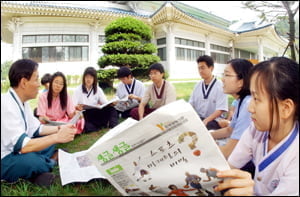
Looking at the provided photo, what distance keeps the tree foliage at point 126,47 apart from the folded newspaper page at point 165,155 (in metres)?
6.80

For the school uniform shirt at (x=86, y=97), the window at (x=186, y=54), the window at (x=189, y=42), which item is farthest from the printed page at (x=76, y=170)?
the window at (x=189, y=42)

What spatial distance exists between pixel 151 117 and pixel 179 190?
0.33 m

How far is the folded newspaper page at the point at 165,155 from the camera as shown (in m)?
0.78

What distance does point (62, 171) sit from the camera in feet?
5.08

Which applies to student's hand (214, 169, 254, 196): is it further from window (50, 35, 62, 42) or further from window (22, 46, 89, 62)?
window (50, 35, 62, 42)

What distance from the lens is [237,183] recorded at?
79cm

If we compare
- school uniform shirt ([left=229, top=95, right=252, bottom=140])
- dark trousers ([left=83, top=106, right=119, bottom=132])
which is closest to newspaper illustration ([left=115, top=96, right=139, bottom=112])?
dark trousers ([left=83, top=106, right=119, bottom=132])

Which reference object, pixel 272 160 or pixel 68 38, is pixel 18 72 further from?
pixel 68 38

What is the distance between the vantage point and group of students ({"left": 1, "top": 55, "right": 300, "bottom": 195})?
792 millimetres

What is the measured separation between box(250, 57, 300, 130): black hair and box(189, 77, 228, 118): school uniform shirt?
155 cm

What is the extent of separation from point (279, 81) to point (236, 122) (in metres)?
0.65

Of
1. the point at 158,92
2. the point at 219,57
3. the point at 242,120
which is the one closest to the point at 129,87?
the point at 158,92

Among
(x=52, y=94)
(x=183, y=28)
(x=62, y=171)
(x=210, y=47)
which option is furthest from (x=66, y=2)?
(x=62, y=171)

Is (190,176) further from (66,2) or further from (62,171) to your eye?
(66,2)
